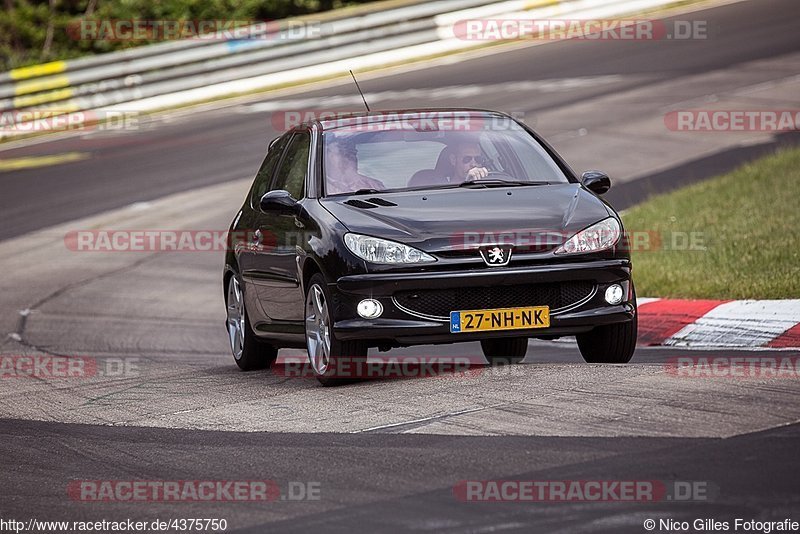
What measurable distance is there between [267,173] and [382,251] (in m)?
2.65

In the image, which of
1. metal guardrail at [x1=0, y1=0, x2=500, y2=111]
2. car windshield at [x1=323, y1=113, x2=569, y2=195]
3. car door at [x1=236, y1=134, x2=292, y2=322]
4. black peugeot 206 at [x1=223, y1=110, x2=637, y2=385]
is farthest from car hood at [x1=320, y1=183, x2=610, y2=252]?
metal guardrail at [x1=0, y1=0, x2=500, y2=111]

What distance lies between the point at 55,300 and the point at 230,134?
9.54 m

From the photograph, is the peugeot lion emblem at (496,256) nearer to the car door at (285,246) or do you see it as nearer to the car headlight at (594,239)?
the car headlight at (594,239)

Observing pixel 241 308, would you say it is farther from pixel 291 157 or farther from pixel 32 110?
pixel 32 110

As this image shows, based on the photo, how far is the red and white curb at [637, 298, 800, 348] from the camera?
9875mm

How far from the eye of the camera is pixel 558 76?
27.1 m

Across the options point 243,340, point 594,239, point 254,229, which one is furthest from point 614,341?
point 243,340

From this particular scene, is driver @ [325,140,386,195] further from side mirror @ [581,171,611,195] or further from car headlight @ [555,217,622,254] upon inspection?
car headlight @ [555,217,622,254]

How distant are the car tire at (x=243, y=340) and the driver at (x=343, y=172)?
1474 millimetres

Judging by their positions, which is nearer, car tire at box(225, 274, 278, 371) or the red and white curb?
the red and white curb

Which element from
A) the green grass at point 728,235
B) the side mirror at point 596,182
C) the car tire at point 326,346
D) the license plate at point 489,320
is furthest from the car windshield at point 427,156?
the green grass at point 728,235

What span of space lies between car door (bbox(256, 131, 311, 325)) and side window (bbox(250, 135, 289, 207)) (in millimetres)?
198

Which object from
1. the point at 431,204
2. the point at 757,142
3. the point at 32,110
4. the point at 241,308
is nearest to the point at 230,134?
the point at 32,110

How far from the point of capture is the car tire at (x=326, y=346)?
8664 millimetres
